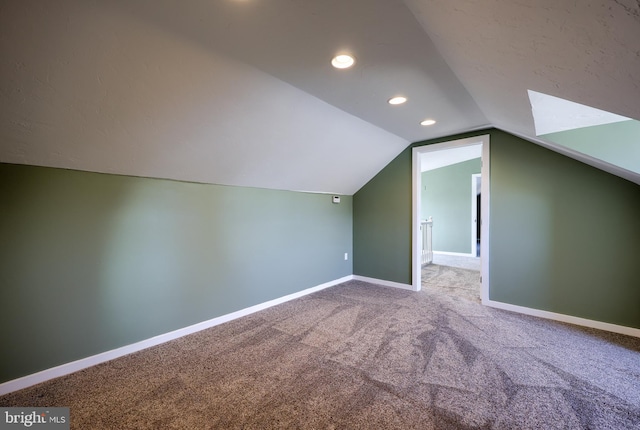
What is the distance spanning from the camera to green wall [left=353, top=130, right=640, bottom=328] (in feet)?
8.51

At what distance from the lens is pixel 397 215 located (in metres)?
4.14

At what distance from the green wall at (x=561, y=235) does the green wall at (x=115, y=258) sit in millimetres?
2872

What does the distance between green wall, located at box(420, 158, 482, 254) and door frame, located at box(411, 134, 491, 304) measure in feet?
11.4

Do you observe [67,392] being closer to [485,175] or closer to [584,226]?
[485,175]

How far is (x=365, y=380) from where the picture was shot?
73.5 inches

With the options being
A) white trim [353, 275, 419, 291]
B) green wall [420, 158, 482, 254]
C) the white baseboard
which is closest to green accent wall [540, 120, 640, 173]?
white trim [353, 275, 419, 291]

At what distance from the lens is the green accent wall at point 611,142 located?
215 cm

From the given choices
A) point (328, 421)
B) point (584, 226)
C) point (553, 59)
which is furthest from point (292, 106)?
point (584, 226)

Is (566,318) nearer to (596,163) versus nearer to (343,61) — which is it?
(596,163)

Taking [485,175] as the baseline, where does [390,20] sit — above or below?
above

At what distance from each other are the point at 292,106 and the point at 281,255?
1.94 metres

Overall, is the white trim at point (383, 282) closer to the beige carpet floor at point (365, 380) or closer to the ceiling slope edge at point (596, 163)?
the beige carpet floor at point (365, 380)

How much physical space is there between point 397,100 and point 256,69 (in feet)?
4.13

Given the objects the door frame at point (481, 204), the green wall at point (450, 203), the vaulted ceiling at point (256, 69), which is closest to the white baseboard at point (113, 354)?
the vaulted ceiling at point (256, 69)
